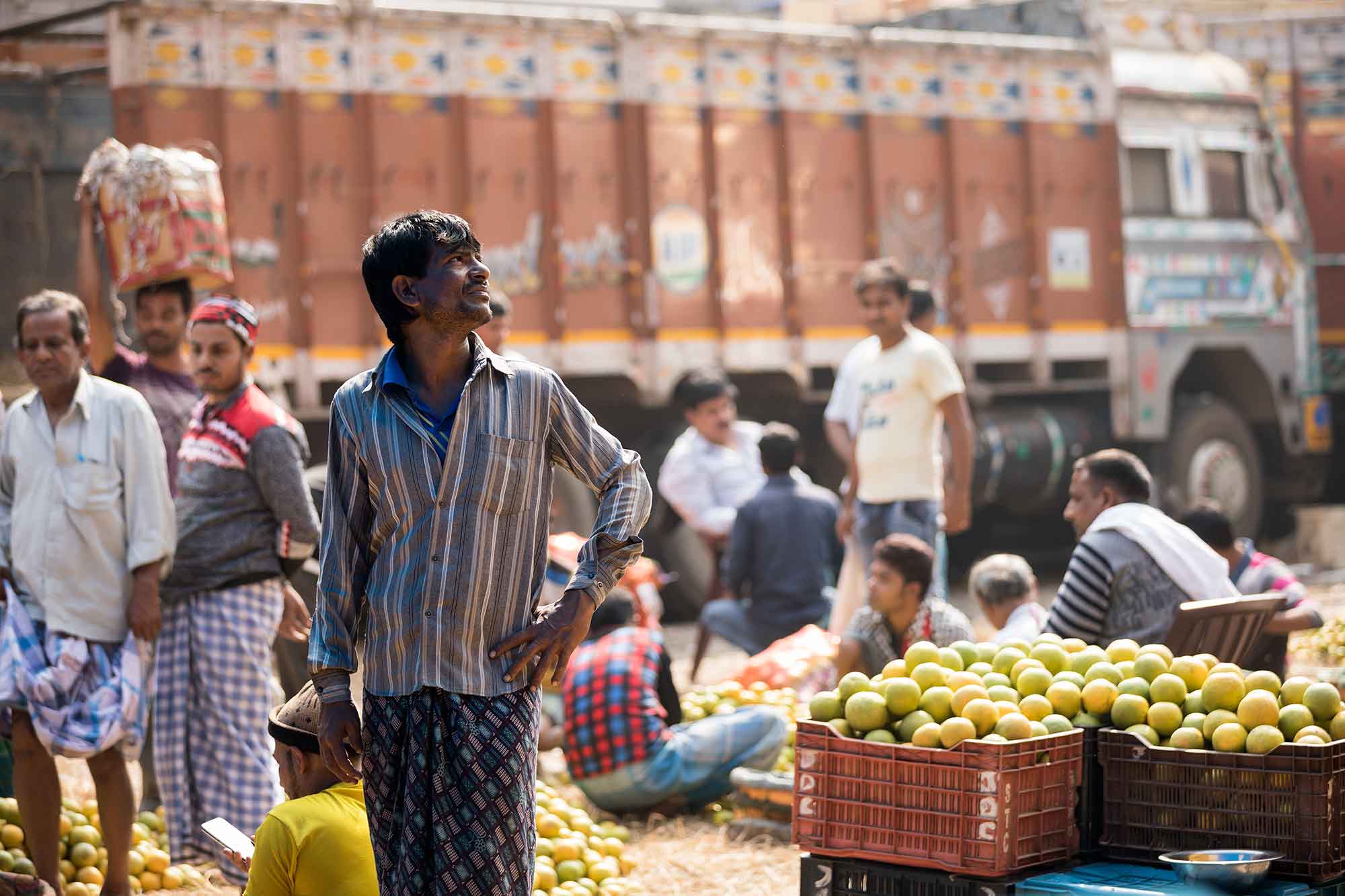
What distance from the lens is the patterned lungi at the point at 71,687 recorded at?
15.7 feet

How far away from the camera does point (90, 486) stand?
4969mm

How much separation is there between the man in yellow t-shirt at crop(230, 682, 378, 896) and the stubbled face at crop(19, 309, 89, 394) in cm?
180

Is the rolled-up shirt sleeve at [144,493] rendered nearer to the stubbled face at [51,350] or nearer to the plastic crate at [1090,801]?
the stubbled face at [51,350]

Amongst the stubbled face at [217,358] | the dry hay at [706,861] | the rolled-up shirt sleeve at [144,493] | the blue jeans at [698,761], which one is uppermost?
the stubbled face at [217,358]

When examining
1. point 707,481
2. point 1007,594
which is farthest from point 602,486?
point 707,481

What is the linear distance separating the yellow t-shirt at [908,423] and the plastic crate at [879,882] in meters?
3.68

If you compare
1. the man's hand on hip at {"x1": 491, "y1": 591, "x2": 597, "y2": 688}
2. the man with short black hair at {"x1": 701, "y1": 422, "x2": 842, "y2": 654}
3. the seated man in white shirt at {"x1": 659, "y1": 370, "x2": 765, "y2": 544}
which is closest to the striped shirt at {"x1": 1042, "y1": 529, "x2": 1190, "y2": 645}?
the man's hand on hip at {"x1": 491, "y1": 591, "x2": 597, "y2": 688}

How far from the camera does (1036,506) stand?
42.8 feet

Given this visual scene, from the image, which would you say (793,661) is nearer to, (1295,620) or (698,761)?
(698,761)

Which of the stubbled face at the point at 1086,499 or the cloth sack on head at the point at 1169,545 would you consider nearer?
the cloth sack on head at the point at 1169,545

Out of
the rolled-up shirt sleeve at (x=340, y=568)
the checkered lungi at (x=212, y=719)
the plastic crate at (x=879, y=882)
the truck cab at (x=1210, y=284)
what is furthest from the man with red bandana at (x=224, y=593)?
the truck cab at (x=1210, y=284)

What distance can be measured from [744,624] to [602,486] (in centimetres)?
520

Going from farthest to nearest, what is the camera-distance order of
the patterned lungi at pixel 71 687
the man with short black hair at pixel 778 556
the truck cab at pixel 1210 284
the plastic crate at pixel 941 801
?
1. the truck cab at pixel 1210 284
2. the man with short black hair at pixel 778 556
3. the patterned lungi at pixel 71 687
4. the plastic crate at pixel 941 801

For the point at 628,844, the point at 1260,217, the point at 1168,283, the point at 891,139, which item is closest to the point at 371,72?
the point at 891,139
